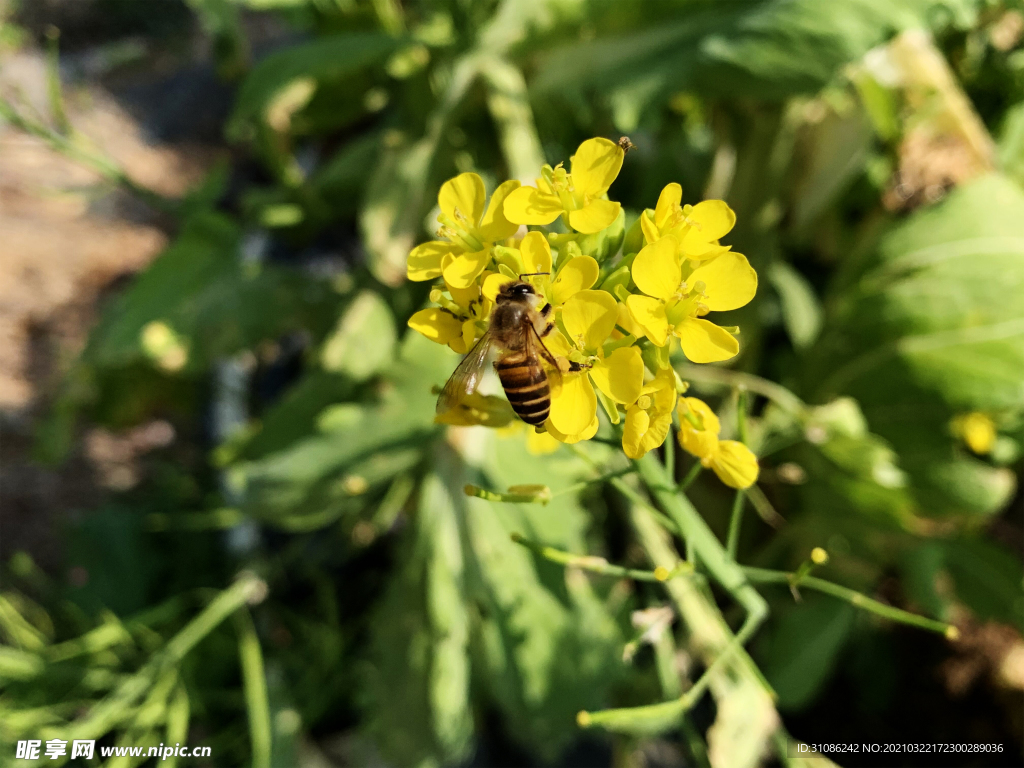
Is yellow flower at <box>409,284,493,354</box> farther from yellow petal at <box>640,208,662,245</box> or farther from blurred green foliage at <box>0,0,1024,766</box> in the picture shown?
blurred green foliage at <box>0,0,1024,766</box>

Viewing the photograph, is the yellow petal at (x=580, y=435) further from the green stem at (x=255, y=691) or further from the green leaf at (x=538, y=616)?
the green stem at (x=255, y=691)

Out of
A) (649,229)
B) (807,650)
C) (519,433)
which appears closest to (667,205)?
(649,229)

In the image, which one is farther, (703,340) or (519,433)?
(519,433)

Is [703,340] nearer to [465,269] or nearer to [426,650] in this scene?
[465,269]

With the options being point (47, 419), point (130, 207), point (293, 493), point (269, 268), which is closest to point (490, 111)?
point (269, 268)

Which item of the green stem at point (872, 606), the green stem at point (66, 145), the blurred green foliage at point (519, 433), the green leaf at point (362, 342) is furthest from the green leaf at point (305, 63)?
the green stem at point (872, 606)

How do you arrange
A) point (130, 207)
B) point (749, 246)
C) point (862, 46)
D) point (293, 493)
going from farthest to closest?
point (130, 207) < point (749, 246) < point (293, 493) < point (862, 46)

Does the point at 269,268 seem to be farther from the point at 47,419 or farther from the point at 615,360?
the point at 615,360

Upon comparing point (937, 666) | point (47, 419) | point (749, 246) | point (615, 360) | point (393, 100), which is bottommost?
point (937, 666)
